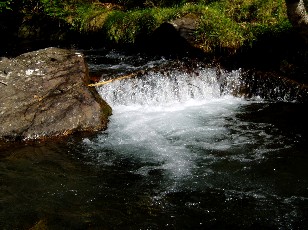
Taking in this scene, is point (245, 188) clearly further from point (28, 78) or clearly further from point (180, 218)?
point (28, 78)

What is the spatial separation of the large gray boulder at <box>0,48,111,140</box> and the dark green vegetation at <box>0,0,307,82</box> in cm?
329

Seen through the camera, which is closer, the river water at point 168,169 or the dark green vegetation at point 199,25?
the river water at point 168,169

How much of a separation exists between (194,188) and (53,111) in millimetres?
3129

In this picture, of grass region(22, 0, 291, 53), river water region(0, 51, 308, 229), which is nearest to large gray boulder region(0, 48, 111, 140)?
river water region(0, 51, 308, 229)

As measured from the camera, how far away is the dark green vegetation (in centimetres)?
773

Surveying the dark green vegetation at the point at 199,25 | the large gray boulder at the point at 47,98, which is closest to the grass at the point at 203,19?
the dark green vegetation at the point at 199,25

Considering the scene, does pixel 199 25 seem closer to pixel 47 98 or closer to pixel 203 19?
pixel 203 19

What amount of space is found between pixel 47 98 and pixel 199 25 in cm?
429

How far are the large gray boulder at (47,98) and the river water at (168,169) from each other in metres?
0.32

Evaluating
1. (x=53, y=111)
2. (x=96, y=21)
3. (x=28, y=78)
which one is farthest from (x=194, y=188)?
(x=96, y=21)

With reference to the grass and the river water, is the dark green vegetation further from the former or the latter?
the river water

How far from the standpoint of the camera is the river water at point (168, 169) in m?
3.60

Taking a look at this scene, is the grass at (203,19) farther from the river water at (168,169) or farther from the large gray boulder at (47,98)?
the large gray boulder at (47,98)

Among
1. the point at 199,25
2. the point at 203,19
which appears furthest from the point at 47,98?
the point at 203,19
